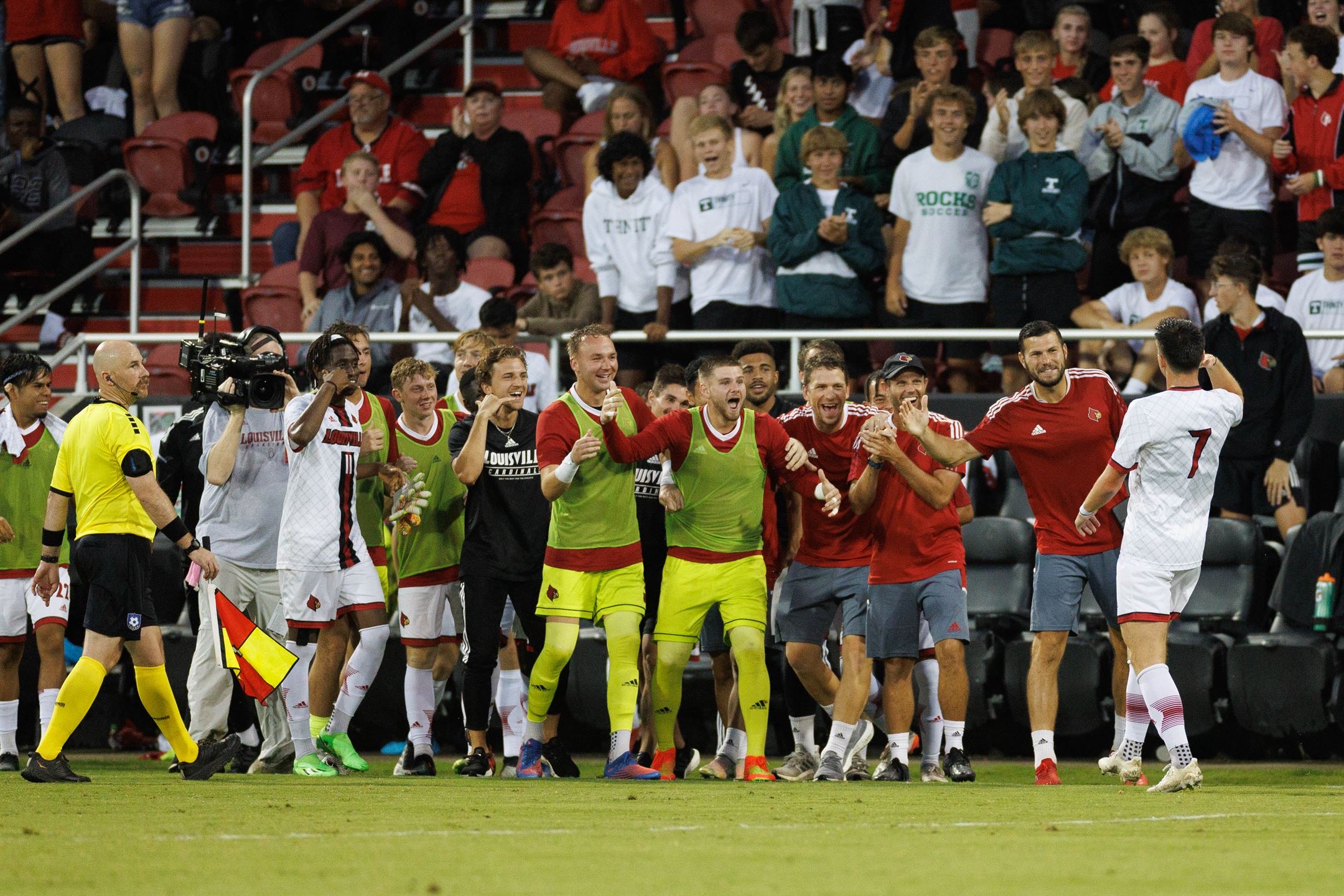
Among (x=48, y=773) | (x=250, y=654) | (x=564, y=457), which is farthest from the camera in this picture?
(x=564, y=457)

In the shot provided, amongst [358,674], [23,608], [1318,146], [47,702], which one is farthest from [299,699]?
[1318,146]

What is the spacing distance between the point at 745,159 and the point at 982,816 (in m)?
7.76

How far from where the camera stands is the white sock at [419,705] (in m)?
10.4

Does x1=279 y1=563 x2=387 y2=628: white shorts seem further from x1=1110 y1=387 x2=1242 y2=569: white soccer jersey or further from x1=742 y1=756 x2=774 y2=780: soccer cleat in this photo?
x1=1110 y1=387 x2=1242 y2=569: white soccer jersey

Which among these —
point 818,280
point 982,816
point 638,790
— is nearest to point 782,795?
point 638,790

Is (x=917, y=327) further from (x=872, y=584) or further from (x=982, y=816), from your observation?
(x=982, y=816)

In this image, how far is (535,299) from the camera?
1344 cm

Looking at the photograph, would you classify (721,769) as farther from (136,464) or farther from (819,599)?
(136,464)

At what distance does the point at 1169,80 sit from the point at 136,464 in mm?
8247

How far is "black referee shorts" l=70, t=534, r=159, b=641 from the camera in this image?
29.0 feet

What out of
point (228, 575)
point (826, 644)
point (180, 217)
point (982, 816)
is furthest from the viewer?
point (180, 217)

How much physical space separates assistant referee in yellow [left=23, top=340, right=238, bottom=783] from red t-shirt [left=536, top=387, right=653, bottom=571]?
175 cm

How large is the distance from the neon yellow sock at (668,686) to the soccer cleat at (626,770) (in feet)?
0.77

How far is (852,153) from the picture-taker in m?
13.3
